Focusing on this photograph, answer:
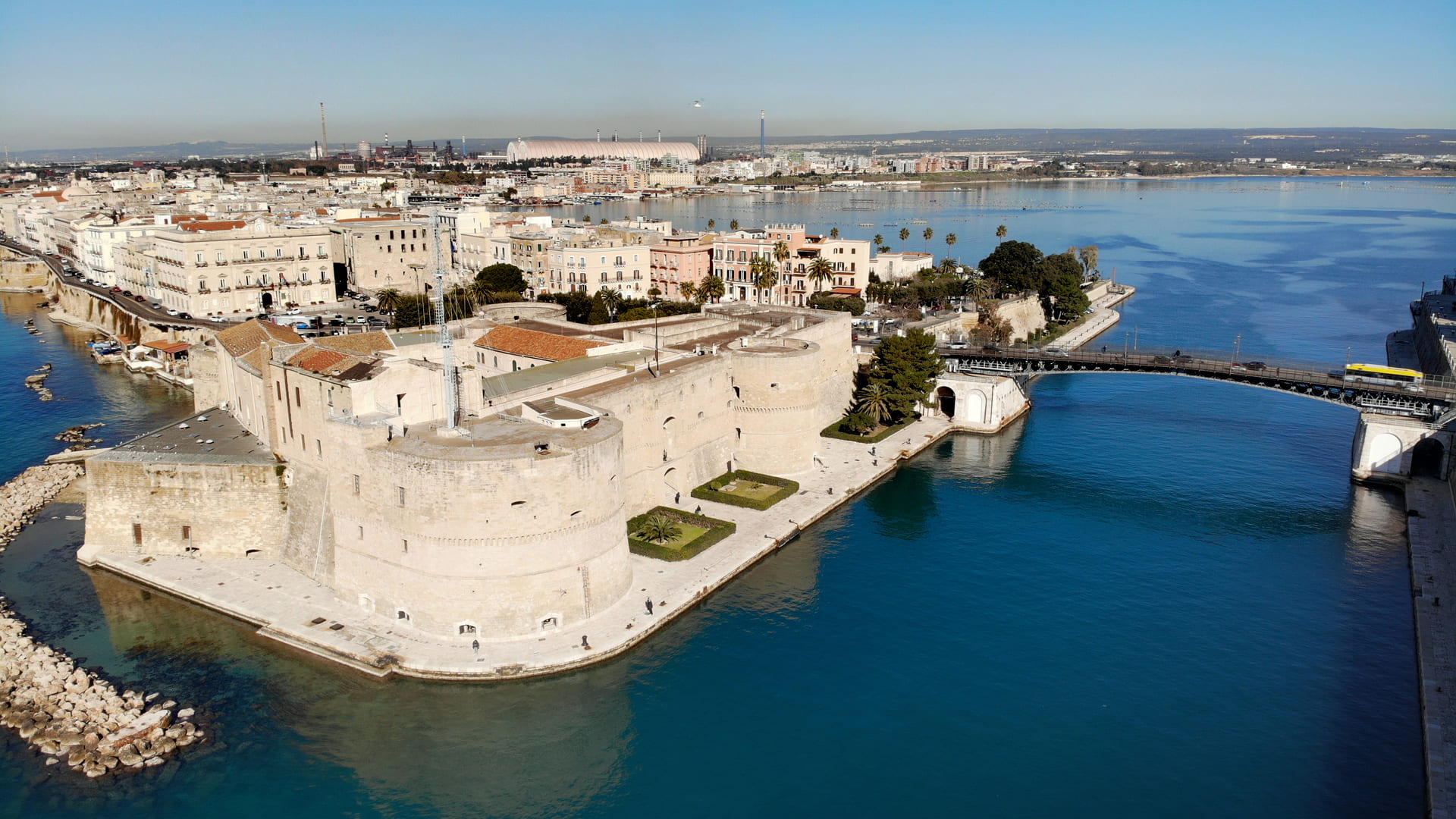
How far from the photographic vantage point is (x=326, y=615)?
91.1 feet

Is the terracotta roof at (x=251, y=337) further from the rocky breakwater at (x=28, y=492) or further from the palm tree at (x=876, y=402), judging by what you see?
the palm tree at (x=876, y=402)

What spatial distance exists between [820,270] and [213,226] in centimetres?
4428

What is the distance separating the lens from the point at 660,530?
33.1 meters

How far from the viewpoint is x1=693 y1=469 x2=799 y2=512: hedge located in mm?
37156

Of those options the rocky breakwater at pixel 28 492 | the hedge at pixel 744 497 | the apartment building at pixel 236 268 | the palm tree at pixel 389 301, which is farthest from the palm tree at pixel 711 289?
the rocky breakwater at pixel 28 492

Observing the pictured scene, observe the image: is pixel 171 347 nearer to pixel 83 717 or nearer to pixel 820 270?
pixel 83 717

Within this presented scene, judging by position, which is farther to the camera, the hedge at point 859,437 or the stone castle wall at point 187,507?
the hedge at point 859,437

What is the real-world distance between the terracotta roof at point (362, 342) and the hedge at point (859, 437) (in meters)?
20.1

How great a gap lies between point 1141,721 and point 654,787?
40.7 feet

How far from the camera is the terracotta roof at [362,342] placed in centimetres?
3788

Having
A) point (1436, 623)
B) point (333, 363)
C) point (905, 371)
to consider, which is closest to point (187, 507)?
point (333, 363)

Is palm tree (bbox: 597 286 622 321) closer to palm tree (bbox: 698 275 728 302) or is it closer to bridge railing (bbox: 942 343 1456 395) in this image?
palm tree (bbox: 698 275 728 302)

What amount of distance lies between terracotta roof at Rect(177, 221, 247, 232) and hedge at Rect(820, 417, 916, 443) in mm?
46973

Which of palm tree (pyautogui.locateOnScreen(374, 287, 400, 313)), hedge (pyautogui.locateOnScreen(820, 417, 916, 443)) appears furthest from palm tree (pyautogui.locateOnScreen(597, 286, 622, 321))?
hedge (pyautogui.locateOnScreen(820, 417, 916, 443))
